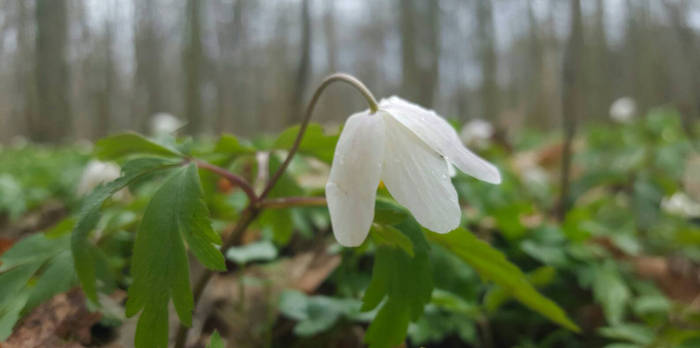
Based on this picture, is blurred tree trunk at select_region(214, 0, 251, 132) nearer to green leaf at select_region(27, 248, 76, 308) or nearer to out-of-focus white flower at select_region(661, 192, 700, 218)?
out-of-focus white flower at select_region(661, 192, 700, 218)

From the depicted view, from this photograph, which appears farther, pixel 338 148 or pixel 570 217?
pixel 570 217

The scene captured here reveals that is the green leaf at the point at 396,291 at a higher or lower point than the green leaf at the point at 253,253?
higher

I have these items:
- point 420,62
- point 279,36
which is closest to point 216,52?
point 279,36

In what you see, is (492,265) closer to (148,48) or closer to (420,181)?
(420,181)

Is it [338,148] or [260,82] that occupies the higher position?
[338,148]

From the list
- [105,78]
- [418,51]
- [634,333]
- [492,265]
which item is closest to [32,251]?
[492,265]

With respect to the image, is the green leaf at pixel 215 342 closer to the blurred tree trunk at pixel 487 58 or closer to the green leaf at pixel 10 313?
the green leaf at pixel 10 313

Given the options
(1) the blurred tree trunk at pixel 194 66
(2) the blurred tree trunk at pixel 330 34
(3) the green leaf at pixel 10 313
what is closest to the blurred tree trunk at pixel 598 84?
(2) the blurred tree trunk at pixel 330 34

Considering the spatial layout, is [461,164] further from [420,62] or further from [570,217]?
[420,62]
